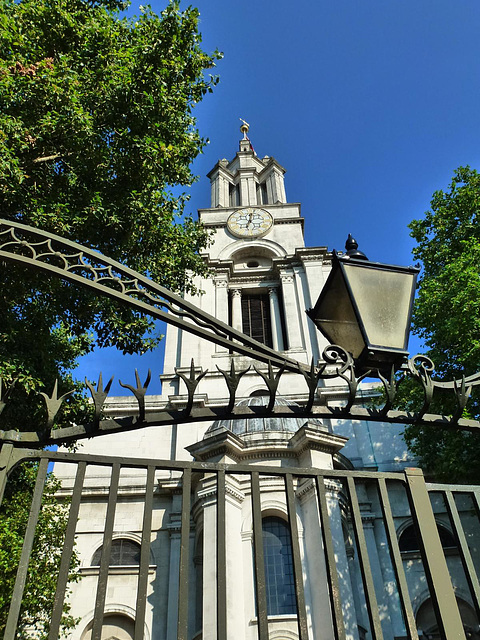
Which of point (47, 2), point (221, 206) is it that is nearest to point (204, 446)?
point (47, 2)

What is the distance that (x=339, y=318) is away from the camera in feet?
10.7

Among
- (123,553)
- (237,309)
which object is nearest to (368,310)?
(123,553)

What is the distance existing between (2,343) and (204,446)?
295 inches

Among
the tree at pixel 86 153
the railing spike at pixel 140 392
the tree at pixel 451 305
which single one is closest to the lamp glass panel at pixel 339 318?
the railing spike at pixel 140 392

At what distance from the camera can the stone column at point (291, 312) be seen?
2323cm

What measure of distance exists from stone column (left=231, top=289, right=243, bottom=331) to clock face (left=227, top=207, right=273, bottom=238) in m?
3.86

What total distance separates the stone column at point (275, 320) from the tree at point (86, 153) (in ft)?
39.9

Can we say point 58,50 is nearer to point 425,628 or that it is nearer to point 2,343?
point 2,343

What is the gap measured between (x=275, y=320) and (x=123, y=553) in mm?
11511

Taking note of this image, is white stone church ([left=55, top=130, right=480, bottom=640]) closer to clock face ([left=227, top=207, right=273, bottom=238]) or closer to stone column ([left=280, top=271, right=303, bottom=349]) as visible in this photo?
stone column ([left=280, top=271, right=303, bottom=349])

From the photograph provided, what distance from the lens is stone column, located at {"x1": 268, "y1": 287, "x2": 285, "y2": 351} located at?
78.4 feet

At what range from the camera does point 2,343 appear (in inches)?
366

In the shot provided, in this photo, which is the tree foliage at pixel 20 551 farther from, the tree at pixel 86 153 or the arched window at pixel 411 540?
the arched window at pixel 411 540

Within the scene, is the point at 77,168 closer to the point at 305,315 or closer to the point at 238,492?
the point at 238,492
